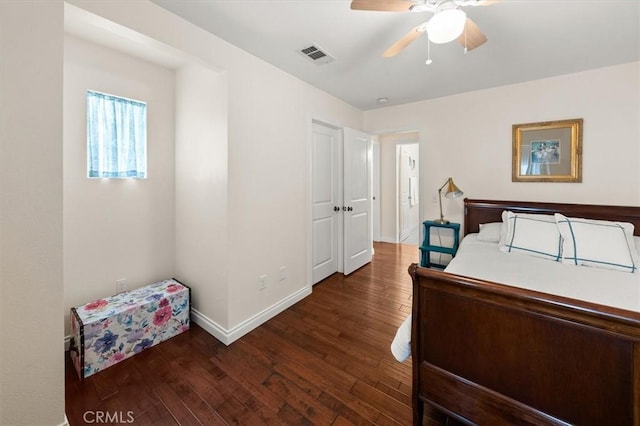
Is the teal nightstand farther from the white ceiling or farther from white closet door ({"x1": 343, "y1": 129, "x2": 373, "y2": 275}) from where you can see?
the white ceiling

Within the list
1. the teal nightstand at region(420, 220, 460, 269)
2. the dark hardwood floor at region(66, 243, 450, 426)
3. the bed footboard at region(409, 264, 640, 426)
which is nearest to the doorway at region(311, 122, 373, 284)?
the teal nightstand at region(420, 220, 460, 269)

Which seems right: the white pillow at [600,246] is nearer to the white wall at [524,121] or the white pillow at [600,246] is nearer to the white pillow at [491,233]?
the white pillow at [491,233]

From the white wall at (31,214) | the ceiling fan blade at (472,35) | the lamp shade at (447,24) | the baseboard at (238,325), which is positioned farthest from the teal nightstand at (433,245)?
the white wall at (31,214)

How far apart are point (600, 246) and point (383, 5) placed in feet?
7.61

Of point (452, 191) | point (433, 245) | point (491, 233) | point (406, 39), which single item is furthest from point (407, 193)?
point (406, 39)

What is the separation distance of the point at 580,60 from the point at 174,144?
398cm

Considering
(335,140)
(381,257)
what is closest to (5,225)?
(335,140)

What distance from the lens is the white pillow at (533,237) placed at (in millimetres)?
2092

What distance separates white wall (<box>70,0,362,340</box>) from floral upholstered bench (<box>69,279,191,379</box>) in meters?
0.25

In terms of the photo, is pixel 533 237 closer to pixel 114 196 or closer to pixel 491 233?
pixel 491 233

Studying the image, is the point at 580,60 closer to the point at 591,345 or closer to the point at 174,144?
the point at 591,345

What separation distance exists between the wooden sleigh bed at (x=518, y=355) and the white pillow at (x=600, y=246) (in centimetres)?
137

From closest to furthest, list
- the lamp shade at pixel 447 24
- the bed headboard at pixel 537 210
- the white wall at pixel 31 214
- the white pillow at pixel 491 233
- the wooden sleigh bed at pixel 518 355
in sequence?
the wooden sleigh bed at pixel 518 355 → the white wall at pixel 31 214 → the lamp shade at pixel 447 24 → the bed headboard at pixel 537 210 → the white pillow at pixel 491 233

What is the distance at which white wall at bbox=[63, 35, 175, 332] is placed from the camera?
1994 mm
